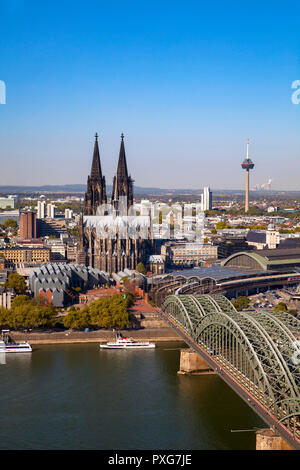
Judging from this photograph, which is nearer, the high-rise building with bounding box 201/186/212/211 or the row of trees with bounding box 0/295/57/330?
the row of trees with bounding box 0/295/57/330

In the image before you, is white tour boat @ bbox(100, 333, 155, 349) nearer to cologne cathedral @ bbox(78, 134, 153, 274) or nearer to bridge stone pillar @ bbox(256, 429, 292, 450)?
bridge stone pillar @ bbox(256, 429, 292, 450)

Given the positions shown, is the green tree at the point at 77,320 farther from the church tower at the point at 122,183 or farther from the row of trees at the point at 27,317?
the church tower at the point at 122,183

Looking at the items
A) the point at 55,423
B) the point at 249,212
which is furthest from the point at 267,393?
the point at 249,212

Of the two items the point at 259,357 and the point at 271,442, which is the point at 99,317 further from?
the point at 271,442


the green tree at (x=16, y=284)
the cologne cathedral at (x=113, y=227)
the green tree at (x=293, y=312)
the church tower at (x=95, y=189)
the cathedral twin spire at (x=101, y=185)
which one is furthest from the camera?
the church tower at (x=95, y=189)

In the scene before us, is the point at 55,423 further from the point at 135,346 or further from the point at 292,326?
the point at 135,346

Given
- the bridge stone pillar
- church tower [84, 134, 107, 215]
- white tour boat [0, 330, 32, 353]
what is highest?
church tower [84, 134, 107, 215]

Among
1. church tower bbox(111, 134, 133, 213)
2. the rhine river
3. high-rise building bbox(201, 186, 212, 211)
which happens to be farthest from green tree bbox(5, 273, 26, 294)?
high-rise building bbox(201, 186, 212, 211)

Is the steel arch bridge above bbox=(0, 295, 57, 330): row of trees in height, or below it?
above

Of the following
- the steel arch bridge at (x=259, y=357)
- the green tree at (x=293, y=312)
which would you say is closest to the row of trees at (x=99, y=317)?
the steel arch bridge at (x=259, y=357)
